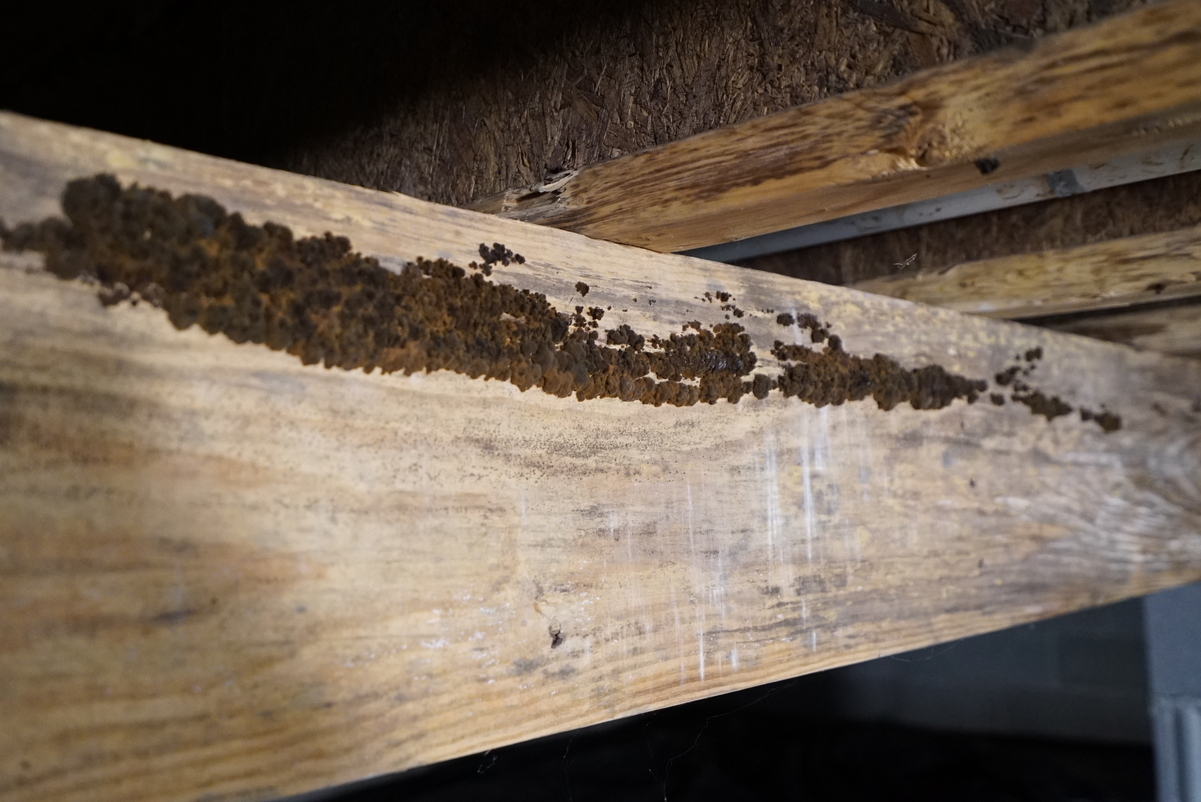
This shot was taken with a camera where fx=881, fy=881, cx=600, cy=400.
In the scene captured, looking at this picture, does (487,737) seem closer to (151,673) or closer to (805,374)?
(151,673)

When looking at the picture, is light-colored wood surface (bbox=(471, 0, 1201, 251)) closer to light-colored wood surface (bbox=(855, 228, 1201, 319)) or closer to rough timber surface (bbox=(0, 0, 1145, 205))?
rough timber surface (bbox=(0, 0, 1145, 205))

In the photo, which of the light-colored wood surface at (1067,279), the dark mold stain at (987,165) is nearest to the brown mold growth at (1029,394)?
the light-colored wood surface at (1067,279)

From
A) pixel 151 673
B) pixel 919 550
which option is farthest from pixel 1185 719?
pixel 151 673

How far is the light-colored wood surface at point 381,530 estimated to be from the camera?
570mm

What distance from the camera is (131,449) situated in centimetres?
59

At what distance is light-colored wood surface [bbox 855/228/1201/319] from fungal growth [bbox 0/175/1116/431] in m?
0.46

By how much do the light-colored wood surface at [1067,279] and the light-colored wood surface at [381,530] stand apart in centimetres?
14

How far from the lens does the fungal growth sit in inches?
23.5

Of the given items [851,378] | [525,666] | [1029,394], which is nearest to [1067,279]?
[1029,394]

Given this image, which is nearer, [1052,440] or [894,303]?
[894,303]

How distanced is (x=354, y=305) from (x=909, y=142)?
0.47 metres

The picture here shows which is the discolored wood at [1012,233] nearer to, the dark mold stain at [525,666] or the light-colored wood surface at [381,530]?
the light-colored wood surface at [381,530]

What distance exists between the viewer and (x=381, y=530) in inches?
28.2

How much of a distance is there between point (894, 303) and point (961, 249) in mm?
153
